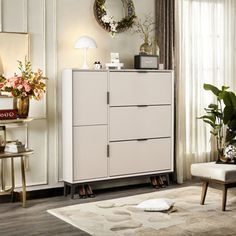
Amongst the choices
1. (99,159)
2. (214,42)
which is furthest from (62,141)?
(214,42)

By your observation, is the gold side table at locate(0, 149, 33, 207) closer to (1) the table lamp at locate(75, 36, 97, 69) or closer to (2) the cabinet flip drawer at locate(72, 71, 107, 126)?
(2) the cabinet flip drawer at locate(72, 71, 107, 126)

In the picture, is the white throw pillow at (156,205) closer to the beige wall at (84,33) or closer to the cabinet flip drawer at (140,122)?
the cabinet flip drawer at (140,122)

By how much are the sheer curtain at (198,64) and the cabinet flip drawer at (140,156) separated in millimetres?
382

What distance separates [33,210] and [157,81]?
2.25m

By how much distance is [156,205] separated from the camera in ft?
16.5

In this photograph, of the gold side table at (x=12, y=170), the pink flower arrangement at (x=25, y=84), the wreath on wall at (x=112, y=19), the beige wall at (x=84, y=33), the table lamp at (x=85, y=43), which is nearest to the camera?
the gold side table at (x=12, y=170)

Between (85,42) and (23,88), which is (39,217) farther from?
(85,42)

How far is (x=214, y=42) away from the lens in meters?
7.16

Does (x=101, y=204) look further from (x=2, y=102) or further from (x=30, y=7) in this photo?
(x=30, y=7)

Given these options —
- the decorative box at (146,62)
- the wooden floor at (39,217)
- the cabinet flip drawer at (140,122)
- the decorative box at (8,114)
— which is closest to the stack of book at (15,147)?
the decorative box at (8,114)

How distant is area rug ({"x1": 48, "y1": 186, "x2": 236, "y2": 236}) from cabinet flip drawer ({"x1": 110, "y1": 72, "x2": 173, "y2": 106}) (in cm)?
117

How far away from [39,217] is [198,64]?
3.34 meters

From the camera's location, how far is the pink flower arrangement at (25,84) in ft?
17.3

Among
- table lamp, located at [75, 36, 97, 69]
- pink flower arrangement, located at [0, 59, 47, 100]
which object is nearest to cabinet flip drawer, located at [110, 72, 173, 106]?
table lamp, located at [75, 36, 97, 69]
